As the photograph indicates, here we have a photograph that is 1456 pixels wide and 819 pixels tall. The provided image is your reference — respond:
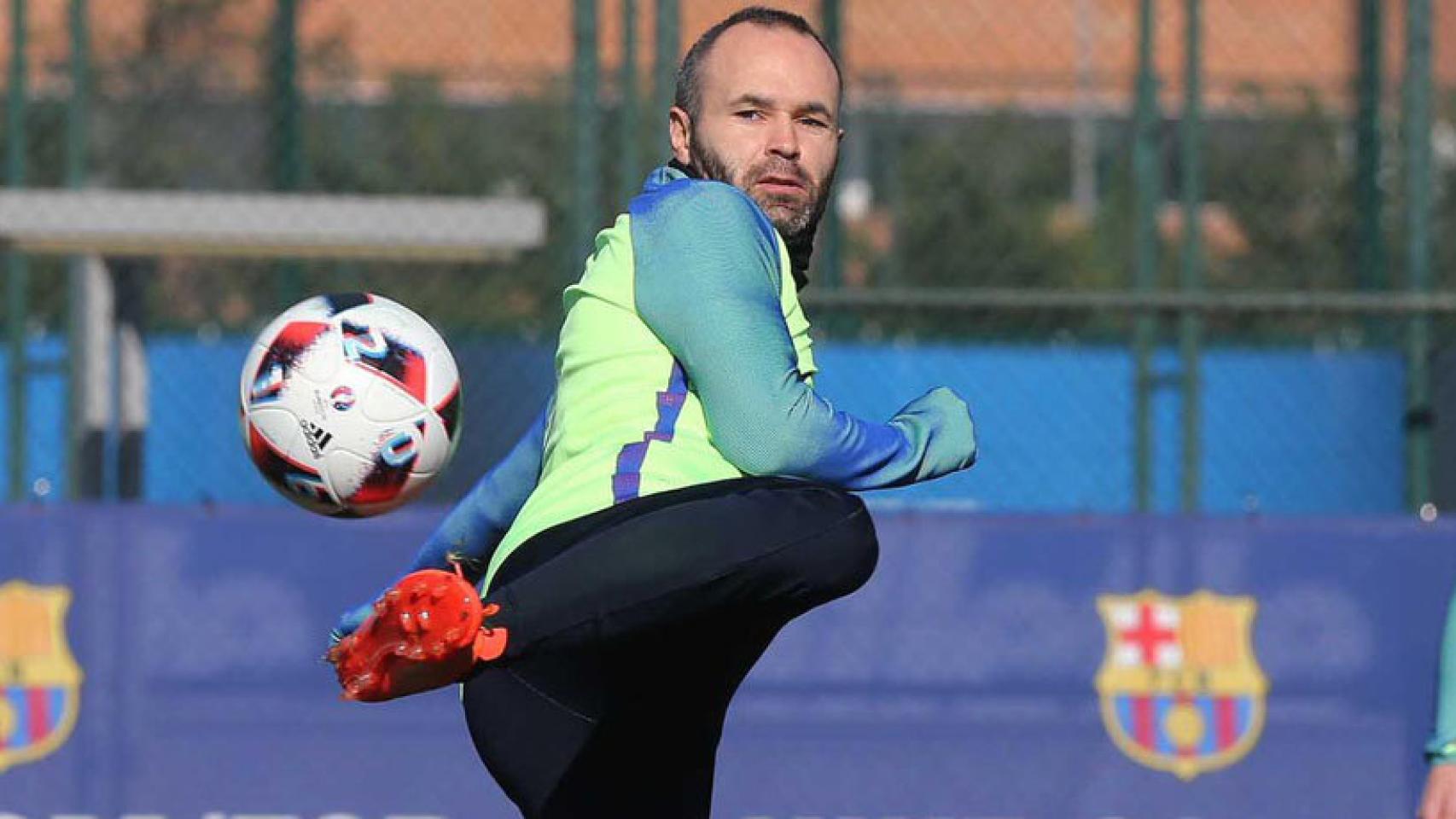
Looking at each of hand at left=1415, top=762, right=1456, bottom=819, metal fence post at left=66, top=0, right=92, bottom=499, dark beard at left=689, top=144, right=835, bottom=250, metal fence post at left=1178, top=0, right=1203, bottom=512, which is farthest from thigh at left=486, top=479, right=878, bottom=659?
metal fence post at left=66, top=0, right=92, bottom=499

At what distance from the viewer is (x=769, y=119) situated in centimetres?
356

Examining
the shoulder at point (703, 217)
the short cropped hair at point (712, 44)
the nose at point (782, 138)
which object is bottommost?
the shoulder at point (703, 217)

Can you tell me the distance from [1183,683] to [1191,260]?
234cm

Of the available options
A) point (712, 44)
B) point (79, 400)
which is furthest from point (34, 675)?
point (712, 44)

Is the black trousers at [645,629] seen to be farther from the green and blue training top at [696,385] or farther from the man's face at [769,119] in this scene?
the man's face at [769,119]

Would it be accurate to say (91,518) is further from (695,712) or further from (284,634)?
(695,712)

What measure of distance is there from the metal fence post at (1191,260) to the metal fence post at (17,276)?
407cm

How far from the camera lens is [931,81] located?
37.7 ft

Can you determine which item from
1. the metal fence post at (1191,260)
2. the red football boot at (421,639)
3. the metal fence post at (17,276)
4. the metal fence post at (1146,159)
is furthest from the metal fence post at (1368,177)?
the red football boot at (421,639)

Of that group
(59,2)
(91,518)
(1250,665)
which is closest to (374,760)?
(91,518)

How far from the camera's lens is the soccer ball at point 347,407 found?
3797mm

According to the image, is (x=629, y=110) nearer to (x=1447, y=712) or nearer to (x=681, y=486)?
(x=1447, y=712)

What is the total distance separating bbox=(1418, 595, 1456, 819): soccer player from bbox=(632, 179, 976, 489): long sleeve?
4.31 feet

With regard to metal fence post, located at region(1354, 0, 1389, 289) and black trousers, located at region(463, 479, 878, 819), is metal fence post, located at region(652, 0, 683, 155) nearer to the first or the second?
metal fence post, located at region(1354, 0, 1389, 289)
